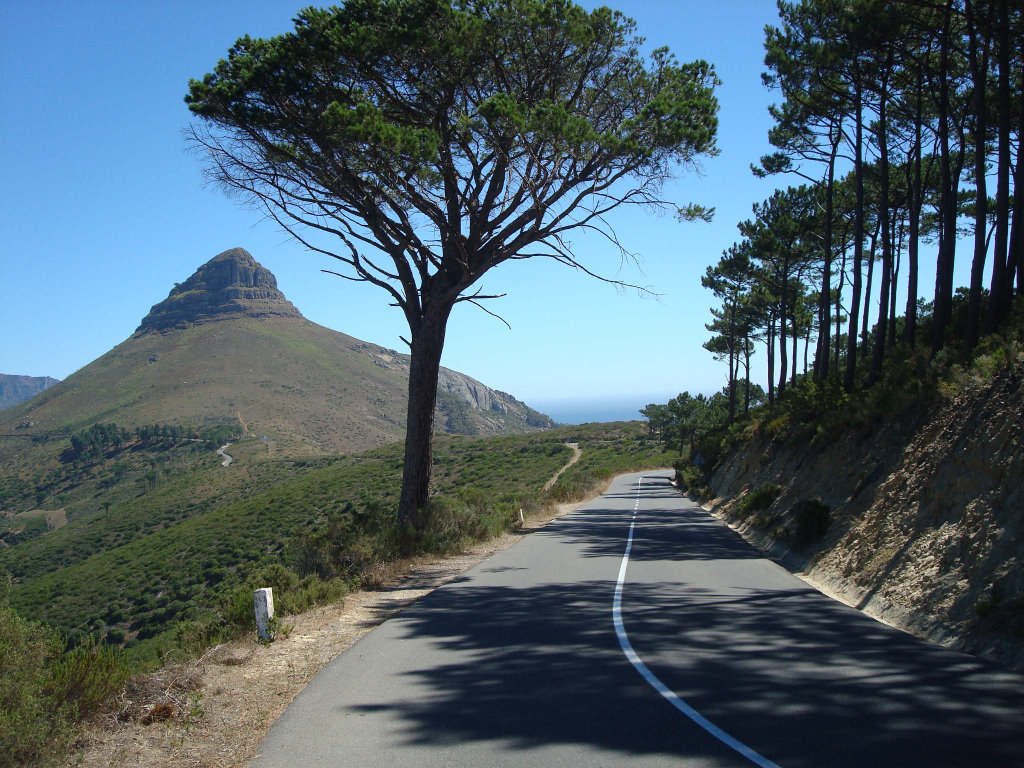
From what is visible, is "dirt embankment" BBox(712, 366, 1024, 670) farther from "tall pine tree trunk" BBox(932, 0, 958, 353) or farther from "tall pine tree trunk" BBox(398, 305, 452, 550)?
"tall pine tree trunk" BBox(398, 305, 452, 550)

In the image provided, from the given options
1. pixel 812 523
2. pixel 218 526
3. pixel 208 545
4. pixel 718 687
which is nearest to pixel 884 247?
pixel 812 523

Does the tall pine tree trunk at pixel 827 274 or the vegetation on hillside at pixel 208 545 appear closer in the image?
the vegetation on hillside at pixel 208 545

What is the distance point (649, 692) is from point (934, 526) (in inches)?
255

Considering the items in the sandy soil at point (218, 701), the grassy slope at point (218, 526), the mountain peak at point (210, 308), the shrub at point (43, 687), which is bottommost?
the grassy slope at point (218, 526)

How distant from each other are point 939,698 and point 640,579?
7.47 meters

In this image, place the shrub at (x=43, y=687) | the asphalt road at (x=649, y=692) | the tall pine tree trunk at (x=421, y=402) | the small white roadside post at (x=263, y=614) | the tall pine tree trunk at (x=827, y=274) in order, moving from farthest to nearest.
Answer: the tall pine tree trunk at (x=827, y=274), the tall pine tree trunk at (x=421, y=402), the small white roadside post at (x=263, y=614), the asphalt road at (x=649, y=692), the shrub at (x=43, y=687)

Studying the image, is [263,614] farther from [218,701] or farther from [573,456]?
[573,456]

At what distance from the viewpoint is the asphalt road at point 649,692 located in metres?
5.09

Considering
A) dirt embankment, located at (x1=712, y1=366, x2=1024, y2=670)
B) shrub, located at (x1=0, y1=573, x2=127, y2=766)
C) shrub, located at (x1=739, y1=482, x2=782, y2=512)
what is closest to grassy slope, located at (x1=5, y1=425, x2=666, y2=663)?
shrub, located at (x1=739, y1=482, x2=782, y2=512)

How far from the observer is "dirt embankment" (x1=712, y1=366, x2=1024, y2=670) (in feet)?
27.5

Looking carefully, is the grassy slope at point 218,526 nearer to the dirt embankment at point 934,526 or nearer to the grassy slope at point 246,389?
the dirt embankment at point 934,526

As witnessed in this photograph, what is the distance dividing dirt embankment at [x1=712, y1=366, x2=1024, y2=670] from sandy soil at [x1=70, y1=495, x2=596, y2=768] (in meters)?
6.52

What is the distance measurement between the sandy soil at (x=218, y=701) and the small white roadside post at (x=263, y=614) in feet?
0.44

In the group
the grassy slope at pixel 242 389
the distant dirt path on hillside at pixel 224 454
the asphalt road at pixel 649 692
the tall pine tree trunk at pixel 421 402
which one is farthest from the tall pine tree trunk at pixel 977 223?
the grassy slope at pixel 242 389
